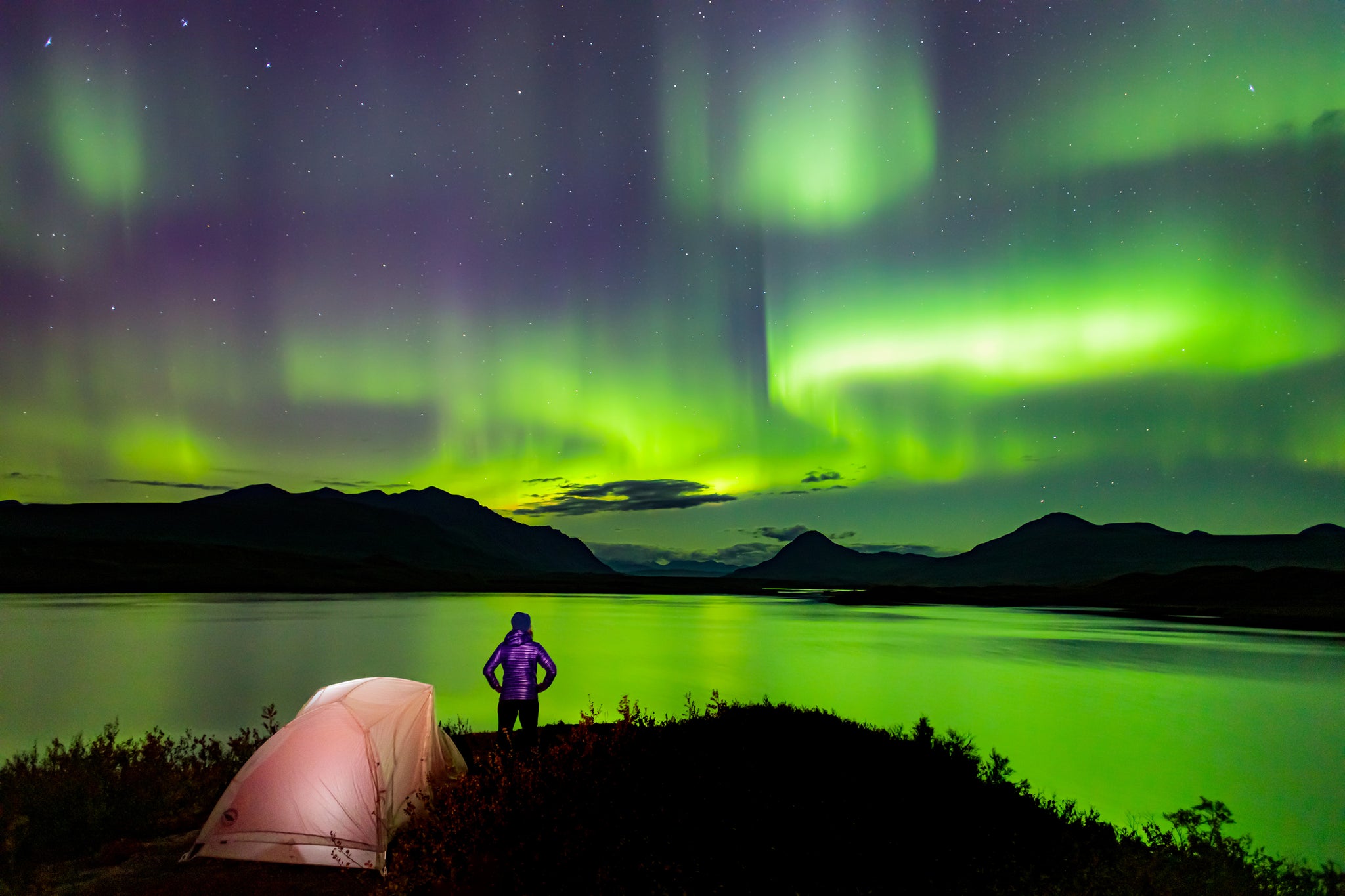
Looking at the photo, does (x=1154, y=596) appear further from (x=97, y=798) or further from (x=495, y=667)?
(x=97, y=798)

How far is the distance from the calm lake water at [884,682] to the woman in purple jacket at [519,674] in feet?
15.8

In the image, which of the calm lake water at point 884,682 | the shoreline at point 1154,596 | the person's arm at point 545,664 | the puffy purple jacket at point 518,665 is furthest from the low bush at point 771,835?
the shoreline at point 1154,596

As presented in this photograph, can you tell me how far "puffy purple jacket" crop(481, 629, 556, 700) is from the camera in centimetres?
1224

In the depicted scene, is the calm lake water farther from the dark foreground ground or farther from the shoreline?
the shoreline

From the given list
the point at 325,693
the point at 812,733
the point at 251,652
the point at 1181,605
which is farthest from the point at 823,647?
the point at 1181,605

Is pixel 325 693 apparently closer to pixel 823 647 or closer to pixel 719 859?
pixel 719 859

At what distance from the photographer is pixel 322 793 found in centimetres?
927

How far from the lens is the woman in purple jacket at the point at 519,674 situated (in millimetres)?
12250

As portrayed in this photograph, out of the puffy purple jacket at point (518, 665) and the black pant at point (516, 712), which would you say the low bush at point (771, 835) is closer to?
the black pant at point (516, 712)

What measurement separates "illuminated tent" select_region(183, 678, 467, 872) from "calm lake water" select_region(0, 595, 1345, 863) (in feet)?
22.4

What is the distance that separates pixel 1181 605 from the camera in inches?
4225

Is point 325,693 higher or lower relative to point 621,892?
higher

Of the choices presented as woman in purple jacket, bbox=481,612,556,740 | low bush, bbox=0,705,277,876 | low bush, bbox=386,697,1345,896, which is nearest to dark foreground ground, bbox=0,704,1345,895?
low bush, bbox=386,697,1345,896

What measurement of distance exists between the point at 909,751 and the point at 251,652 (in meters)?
42.4
